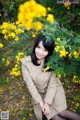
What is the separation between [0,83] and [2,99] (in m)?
0.36

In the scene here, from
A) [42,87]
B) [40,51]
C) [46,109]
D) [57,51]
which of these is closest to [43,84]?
[42,87]

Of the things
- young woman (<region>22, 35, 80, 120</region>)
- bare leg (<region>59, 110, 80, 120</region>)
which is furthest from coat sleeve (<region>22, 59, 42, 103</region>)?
bare leg (<region>59, 110, 80, 120</region>)

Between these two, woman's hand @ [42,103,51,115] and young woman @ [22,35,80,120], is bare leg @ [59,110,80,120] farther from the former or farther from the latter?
woman's hand @ [42,103,51,115]

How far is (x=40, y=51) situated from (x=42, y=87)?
53 cm

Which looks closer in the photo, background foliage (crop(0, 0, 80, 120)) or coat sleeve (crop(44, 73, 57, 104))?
background foliage (crop(0, 0, 80, 120))

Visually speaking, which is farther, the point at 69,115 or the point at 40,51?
the point at 69,115

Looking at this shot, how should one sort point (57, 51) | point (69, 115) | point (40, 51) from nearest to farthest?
→ point (57, 51)
point (40, 51)
point (69, 115)

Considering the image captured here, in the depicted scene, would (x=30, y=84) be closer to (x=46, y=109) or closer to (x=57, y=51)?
(x=46, y=109)

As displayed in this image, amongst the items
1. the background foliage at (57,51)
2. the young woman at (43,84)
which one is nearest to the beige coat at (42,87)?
the young woman at (43,84)

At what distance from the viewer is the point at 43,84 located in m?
2.89

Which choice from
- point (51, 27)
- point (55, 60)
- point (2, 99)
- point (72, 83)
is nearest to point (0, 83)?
point (2, 99)

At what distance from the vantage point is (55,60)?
2646mm

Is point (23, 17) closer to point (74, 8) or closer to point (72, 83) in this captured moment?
point (74, 8)

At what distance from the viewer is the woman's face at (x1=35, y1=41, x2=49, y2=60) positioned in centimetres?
254
